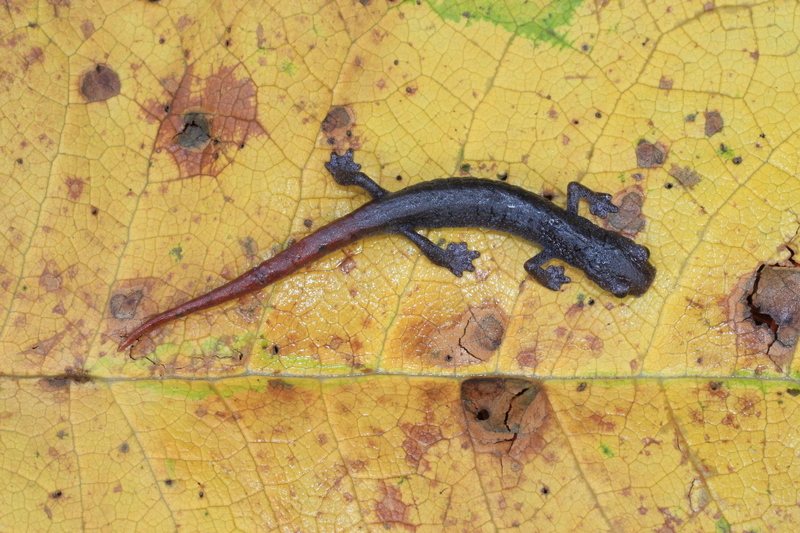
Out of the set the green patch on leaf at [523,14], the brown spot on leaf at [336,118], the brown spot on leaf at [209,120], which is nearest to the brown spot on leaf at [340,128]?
the brown spot on leaf at [336,118]

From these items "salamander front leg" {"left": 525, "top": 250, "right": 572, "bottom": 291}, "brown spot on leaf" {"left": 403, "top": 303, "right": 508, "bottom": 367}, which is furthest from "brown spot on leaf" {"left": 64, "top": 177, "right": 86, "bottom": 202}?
"salamander front leg" {"left": 525, "top": 250, "right": 572, "bottom": 291}

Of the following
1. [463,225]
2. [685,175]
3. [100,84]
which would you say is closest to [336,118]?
[463,225]

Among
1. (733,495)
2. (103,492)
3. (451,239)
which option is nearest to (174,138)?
(451,239)

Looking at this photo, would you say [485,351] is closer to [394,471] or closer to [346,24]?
[394,471]

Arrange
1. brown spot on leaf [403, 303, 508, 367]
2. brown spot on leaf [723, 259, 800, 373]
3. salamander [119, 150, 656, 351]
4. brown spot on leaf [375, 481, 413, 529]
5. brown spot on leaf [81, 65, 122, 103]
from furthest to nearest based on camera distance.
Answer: brown spot on leaf [81, 65, 122, 103] → salamander [119, 150, 656, 351] → brown spot on leaf [403, 303, 508, 367] → brown spot on leaf [723, 259, 800, 373] → brown spot on leaf [375, 481, 413, 529]

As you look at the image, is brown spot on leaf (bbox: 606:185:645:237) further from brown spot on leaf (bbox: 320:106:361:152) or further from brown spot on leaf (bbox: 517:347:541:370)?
brown spot on leaf (bbox: 320:106:361:152)

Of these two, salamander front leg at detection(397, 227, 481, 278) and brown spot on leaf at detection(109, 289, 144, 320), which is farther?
salamander front leg at detection(397, 227, 481, 278)

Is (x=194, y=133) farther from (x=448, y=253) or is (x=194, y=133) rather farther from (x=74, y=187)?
(x=448, y=253)
